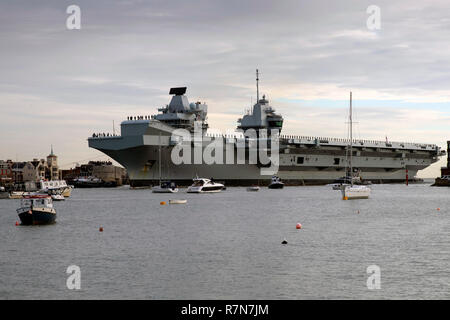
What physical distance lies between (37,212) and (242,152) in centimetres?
6776

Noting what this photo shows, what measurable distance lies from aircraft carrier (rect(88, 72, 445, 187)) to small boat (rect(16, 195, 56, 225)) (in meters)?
51.1

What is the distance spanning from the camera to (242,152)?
349 ft

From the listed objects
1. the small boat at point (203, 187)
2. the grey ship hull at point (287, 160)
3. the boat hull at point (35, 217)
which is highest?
the grey ship hull at point (287, 160)

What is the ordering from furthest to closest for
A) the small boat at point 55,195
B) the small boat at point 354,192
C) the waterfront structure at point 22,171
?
the waterfront structure at point 22,171
the small boat at point 55,195
the small boat at point 354,192

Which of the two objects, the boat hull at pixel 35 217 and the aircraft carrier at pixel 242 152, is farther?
the aircraft carrier at pixel 242 152

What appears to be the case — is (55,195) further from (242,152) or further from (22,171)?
(22,171)

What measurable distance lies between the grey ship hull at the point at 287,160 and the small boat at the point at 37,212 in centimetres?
5095

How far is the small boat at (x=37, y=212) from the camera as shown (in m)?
40.1

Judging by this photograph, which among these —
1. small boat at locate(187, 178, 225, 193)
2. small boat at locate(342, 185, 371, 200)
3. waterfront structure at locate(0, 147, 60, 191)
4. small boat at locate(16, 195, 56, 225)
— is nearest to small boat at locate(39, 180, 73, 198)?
small boat at locate(187, 178, 225, 193)

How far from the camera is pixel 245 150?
106875 millimetres

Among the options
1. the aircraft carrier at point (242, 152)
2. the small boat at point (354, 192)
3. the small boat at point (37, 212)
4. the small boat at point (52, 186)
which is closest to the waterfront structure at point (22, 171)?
the aircraft carrier at point (242, 152)

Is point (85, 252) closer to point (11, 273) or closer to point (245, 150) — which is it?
point (11, 273)

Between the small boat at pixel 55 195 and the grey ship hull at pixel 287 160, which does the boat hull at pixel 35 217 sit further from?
the grey ship hull at pixel 287 160
